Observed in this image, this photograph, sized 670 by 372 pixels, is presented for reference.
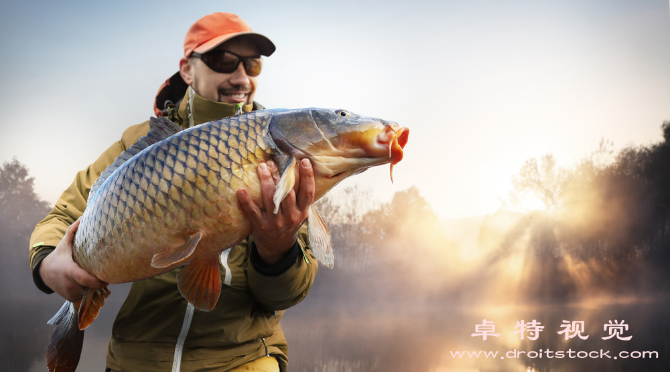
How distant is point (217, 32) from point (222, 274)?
0.82 meters

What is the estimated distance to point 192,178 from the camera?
0.91 meters

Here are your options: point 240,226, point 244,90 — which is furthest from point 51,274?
point 244,90

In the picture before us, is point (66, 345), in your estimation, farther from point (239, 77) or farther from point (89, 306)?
point (239, 77)

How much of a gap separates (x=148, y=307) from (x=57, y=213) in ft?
1.41

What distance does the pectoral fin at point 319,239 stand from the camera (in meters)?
0.96

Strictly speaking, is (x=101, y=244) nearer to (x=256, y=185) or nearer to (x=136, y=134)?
(x=256, y=185)

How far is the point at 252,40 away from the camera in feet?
5.26

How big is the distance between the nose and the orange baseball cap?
0.34 feet

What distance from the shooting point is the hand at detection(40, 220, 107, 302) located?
104 cm

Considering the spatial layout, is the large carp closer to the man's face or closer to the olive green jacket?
the olive green jacket

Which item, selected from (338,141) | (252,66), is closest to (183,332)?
(338,141)

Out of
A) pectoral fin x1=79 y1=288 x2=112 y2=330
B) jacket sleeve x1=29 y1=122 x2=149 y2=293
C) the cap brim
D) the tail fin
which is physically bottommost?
the tail fin

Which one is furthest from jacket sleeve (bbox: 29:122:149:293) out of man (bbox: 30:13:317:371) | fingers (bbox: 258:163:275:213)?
fingers (bbox: 258:163:275:213)

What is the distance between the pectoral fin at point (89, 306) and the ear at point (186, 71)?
91cm
